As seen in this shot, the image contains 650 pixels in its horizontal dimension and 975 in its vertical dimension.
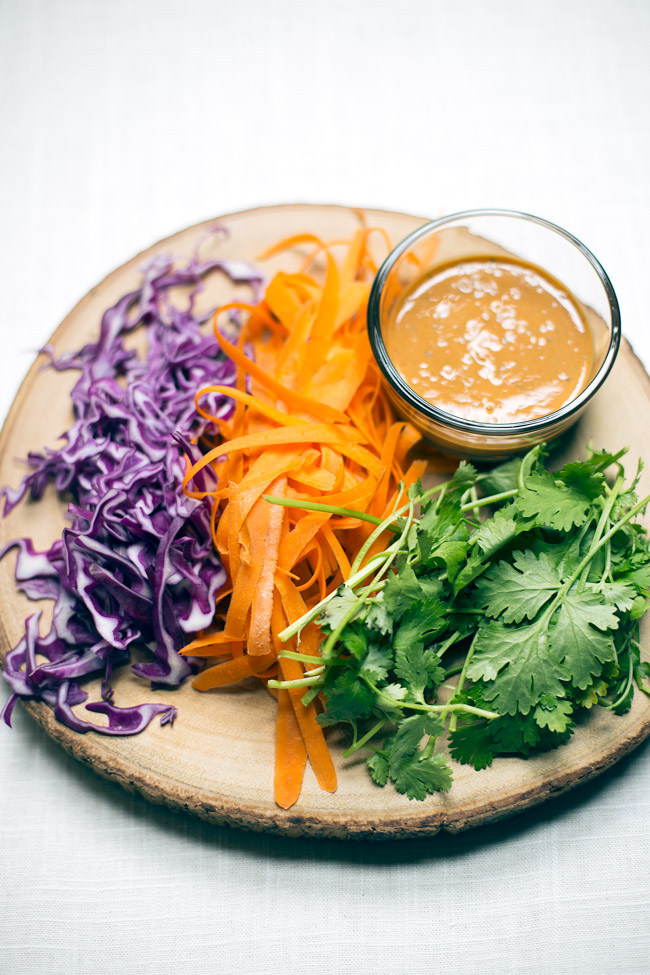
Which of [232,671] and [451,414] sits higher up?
[451,414]

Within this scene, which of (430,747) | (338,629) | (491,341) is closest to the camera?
(338,629)

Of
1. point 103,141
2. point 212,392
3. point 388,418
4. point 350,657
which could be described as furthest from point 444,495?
point 103,141

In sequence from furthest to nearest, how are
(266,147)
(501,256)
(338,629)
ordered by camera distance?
(266,147)
(501,256)
(338,629)

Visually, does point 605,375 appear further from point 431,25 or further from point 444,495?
point 431,25

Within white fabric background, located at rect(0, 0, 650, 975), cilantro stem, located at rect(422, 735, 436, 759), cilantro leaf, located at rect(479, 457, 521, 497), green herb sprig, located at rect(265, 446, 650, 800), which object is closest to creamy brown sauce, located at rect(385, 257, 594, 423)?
cilantro leaf, located at rect(479, 457, 521, 497)

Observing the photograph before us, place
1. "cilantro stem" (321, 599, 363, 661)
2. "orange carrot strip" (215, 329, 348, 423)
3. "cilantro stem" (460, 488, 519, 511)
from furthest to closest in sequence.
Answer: "orange carrot strip" (215, 329, 348, 423), "cilantro stem" (460, 488, 519, 511), "cilantro stem" (321, 599, 363, 661)

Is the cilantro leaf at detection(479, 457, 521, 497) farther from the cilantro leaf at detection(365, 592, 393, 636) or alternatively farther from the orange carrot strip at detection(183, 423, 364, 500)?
the cilantro leaf at detection(365, 592, 393, 636)

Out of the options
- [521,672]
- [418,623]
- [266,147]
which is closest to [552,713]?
[521,672]

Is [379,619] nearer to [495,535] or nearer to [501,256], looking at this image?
[495,535]
